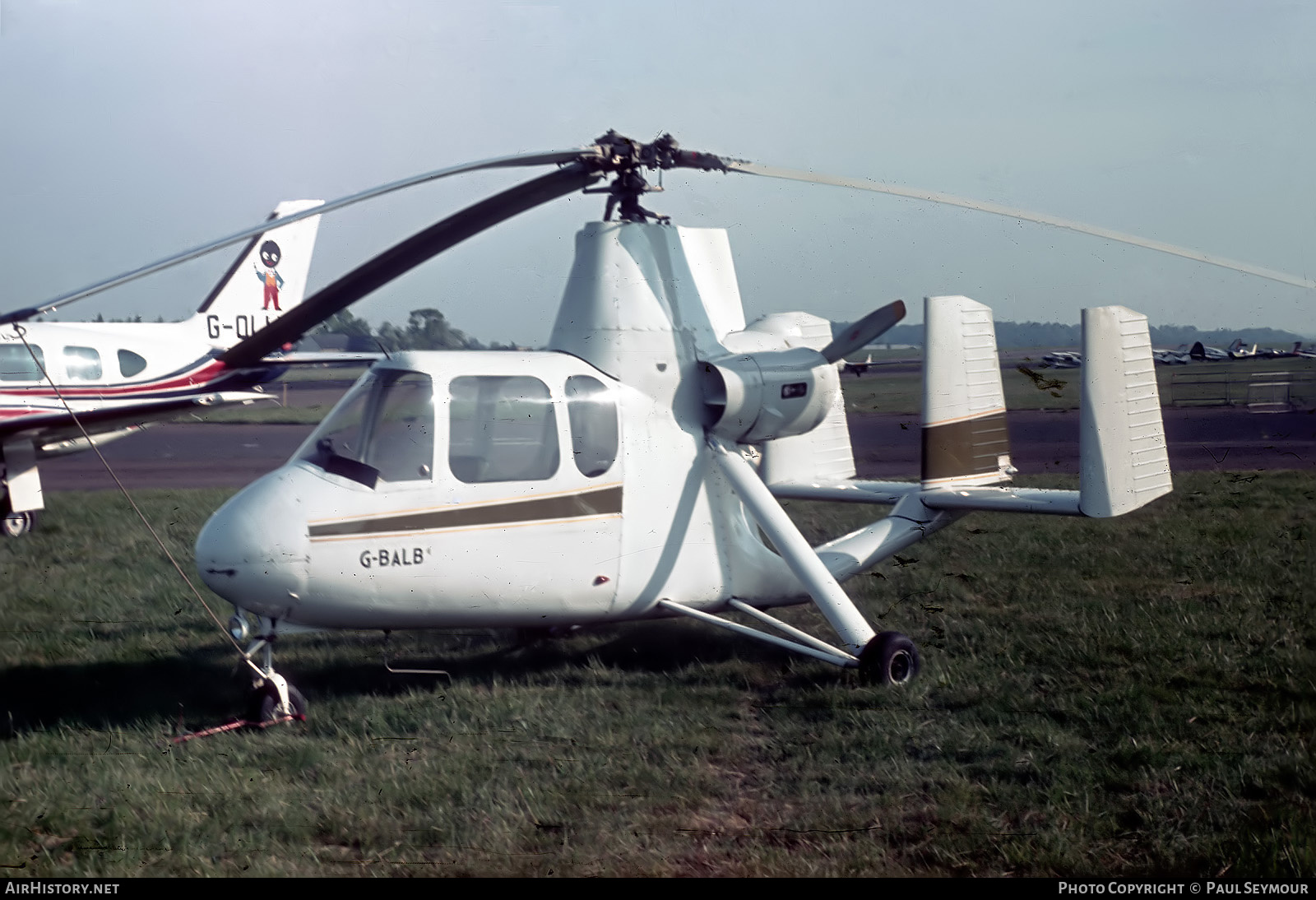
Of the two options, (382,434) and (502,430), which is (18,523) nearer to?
(382,434)

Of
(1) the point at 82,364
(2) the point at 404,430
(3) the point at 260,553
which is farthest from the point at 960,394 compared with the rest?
(1) the point at 82,364

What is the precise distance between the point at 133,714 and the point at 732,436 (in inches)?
151

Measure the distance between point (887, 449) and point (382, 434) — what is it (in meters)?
17.5

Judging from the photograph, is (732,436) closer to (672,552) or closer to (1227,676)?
(672,552)

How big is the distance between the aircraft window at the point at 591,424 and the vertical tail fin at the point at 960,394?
2782 mm

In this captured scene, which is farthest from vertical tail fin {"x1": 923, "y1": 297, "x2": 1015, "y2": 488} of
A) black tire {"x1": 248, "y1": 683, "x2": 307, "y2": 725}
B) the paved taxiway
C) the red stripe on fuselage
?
the red stripe on fuselage

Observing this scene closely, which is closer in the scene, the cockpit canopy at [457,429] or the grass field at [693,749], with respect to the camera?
the grass field at [693,749]

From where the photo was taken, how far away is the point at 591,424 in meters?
6.38

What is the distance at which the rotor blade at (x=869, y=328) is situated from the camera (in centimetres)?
651

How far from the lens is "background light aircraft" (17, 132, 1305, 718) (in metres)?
5.64

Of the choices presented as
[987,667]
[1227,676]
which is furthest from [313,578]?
[1227,676]

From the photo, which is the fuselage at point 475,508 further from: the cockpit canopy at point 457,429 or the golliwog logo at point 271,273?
the golliwog logo at point 271,273

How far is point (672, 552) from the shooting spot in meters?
6.75

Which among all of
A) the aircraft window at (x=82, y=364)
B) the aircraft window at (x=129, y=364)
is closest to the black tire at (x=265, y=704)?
the aircraft window at (x=82, y=364)
